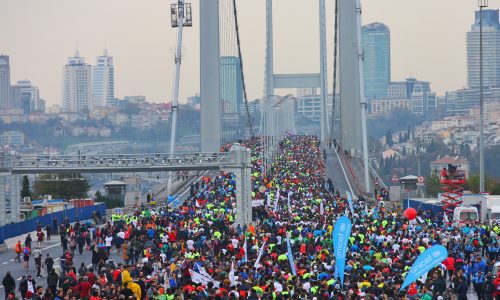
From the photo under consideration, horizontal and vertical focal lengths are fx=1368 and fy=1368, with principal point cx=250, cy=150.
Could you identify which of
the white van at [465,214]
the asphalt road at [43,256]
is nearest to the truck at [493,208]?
the white van at [465,214]

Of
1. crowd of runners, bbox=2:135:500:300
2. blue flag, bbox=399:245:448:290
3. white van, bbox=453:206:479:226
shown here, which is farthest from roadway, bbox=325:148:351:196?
blue flag, bbox=399:245:448:290

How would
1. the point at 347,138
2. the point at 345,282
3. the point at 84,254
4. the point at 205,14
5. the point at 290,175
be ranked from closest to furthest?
the point at 345,282 → the point at 84,254 → the point at 290,175 → the point at 205,14 → the point at 347,138

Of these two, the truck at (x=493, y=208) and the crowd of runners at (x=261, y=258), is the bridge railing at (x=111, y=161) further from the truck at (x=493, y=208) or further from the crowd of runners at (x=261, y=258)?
the truck at (x=493, y=208)

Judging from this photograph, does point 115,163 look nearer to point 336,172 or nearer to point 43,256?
point 43,256

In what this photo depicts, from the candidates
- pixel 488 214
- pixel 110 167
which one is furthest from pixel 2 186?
pixel 488 214

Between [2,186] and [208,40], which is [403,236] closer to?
[2,186]

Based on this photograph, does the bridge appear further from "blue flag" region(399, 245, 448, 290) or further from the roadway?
"blue flag" region(399, 245, 448, 290)
